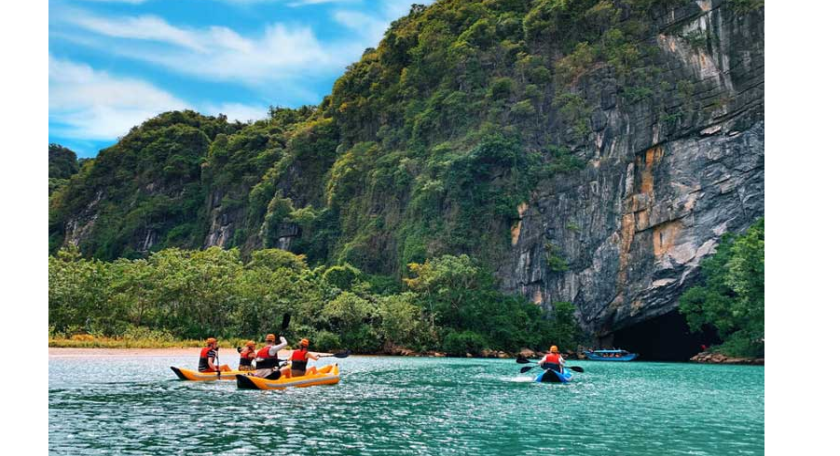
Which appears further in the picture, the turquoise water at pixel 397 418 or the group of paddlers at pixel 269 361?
the group of paddlers at pixel 269 361

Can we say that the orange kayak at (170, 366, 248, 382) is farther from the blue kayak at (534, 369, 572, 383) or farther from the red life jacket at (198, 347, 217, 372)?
the blue kayak at (534, 369, 572, 383)

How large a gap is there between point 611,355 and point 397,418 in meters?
31.8

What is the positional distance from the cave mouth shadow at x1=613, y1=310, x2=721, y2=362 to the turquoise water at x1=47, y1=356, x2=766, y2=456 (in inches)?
1088

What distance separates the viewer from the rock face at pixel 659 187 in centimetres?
4519

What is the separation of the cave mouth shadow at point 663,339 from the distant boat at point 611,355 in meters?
6.84

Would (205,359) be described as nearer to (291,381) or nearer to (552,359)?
(291,381)

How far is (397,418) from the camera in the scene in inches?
549

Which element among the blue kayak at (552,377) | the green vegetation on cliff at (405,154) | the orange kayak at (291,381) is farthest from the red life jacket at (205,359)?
the green vegetation on cliff at (405,154)

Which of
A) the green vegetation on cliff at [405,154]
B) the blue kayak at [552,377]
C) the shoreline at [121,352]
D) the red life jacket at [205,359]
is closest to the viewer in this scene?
the red life jacket at [205,359]

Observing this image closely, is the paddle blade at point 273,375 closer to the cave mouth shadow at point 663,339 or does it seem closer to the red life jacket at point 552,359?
the red life jacket at point 552,359

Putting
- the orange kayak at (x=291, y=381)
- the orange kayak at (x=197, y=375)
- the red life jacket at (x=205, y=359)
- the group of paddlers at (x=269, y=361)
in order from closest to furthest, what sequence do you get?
the orange kayak at (x=291, y=381), the group of paddlers at (x=269, y=361), the orange kayak at (x=197, y=375), the red life jacket at (x=205, y=359)

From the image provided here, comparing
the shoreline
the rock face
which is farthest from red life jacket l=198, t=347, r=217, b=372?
the rock face

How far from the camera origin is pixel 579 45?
53.3 metres
